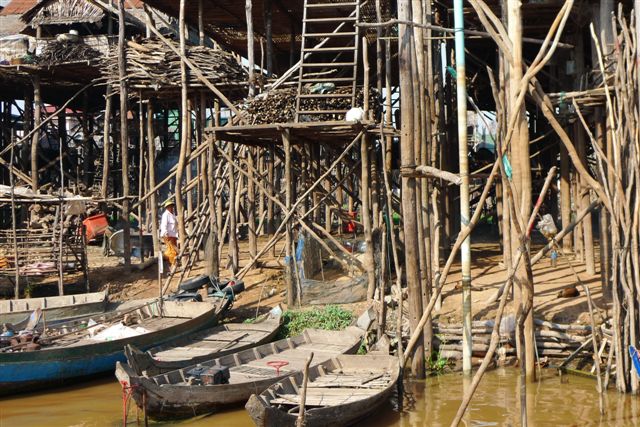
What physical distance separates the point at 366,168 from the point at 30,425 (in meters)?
6.63

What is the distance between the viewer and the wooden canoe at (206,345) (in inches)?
368

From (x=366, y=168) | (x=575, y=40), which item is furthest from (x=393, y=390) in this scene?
(x=575, y=40)

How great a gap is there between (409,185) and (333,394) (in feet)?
9.02

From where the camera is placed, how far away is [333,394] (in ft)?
29.3

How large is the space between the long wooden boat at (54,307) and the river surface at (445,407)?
252 centimetres

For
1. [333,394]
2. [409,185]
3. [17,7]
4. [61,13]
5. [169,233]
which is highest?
[17,7]

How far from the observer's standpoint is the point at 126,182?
17.8 m

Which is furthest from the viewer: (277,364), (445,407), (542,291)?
(542,291)

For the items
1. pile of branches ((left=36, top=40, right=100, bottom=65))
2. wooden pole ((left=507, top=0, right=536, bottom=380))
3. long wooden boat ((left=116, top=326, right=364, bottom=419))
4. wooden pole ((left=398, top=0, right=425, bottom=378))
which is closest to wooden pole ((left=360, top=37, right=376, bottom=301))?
long wooden boat ((left=116, top=326, right=364, bottom=419))

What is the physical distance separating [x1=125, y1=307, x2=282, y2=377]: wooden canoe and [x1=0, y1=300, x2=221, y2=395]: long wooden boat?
0.23 m

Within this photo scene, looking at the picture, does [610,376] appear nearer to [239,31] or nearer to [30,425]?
[30,425]

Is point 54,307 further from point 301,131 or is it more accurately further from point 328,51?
point 328,51

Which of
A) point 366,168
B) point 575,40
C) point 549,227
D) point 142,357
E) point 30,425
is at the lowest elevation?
point 30,425

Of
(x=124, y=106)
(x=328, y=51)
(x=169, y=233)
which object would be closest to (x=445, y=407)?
(x=328, y=51)
